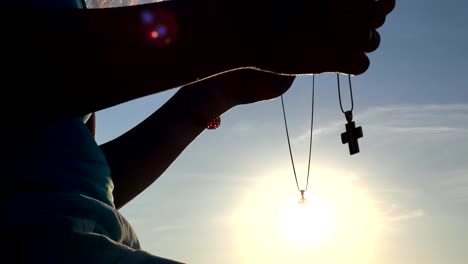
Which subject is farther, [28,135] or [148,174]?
[148,174]

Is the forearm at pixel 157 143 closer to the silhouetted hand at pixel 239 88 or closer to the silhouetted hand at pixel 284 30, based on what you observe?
the silhouetted hand at pixel 239 88

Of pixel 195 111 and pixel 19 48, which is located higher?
pixel 19 48

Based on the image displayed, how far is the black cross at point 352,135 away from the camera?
203 centimetres

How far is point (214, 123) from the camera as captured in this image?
1617mm

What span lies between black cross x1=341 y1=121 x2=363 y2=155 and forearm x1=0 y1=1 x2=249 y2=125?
122 cm

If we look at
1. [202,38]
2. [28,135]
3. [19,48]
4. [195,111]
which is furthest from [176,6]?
[195,111]

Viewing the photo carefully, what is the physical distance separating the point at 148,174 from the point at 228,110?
262 millimetres

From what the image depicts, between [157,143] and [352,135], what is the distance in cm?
74

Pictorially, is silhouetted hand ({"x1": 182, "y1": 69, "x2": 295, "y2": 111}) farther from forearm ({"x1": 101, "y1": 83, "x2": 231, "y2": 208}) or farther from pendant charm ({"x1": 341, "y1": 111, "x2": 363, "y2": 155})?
pendant charm ({"x1": 341, "y1": 111, "x2": 363, "y2": 155})

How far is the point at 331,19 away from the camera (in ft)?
2.97

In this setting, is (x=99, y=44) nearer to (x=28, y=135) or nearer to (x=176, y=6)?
(x=176, y=6)

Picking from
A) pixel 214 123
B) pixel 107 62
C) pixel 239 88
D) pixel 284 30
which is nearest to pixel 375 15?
pixel 284 30

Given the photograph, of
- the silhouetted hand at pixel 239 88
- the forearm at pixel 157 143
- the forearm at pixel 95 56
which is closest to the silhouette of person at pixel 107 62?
the forearm at pixel 95 56

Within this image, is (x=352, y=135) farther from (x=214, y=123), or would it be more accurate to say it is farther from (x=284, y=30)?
(x=284, y=30)
